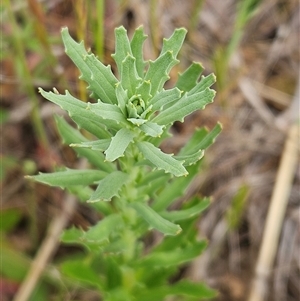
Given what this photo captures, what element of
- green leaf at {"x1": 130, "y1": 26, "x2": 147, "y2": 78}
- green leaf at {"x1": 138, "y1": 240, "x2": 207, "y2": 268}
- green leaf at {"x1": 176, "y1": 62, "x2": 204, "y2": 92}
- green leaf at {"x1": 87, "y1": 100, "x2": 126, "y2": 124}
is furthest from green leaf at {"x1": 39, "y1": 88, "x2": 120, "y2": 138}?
green leaf at {"x1": 138, "y1": 240, "x2": 207, "y2": 268}

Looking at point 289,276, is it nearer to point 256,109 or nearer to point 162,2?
point 256,109

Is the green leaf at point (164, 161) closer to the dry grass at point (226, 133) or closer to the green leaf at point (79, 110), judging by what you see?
the green leaf at point (79, 110)

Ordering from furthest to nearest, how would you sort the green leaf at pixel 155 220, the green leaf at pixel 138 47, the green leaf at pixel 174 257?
the green leaf at pixel 174 257
the green leaf at pixel 155 220
the green leaf at pixel 138 47

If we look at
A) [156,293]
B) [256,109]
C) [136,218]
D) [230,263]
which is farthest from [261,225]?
[136,218]

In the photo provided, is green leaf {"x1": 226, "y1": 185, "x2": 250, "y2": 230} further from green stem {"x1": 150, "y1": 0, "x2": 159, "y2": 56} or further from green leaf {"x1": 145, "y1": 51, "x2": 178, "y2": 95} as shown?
green leaf {"x1": 145, "y1": 51, "x2": 178, "y2": 95}

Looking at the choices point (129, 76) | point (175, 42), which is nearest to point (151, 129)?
point (129, 76)

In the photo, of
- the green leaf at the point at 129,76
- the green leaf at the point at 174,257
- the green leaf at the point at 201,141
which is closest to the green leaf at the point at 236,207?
the green leaf at the point at 174,257

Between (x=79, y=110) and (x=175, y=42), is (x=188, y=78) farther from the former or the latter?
(x=79, y=110)
